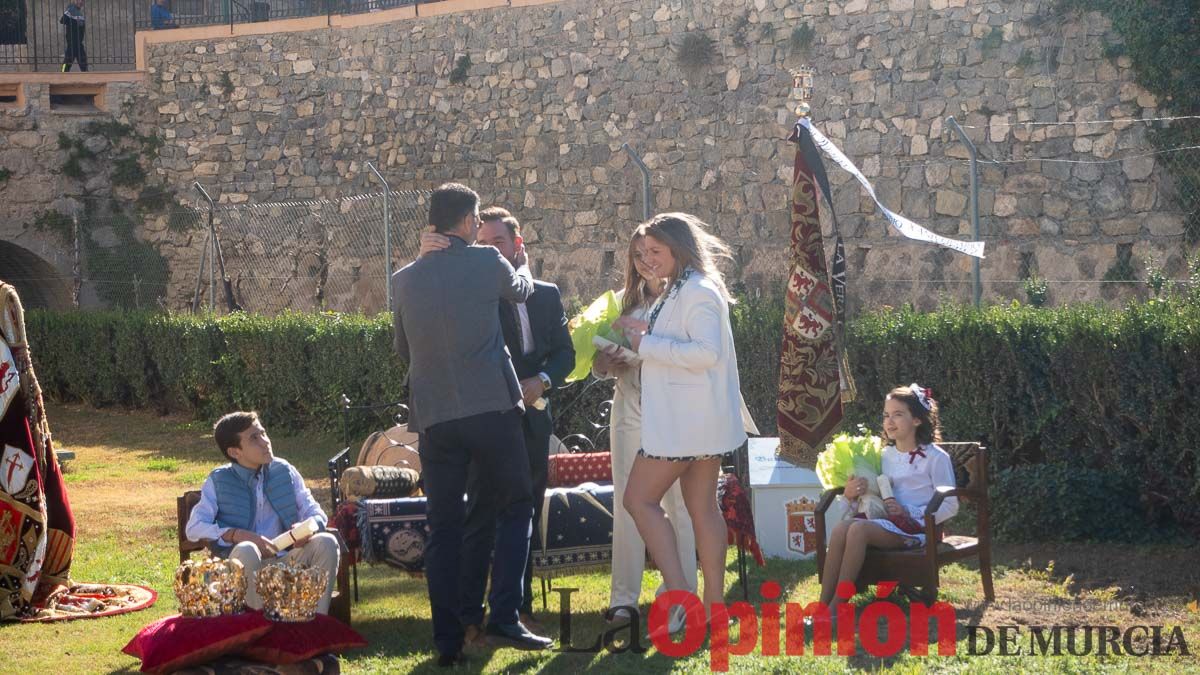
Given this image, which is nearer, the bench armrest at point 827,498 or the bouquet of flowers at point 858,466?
the bouquet of flowers at point 858,466

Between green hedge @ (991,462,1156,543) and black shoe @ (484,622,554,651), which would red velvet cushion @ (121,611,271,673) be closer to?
black shoe @ (484,622,554,651)

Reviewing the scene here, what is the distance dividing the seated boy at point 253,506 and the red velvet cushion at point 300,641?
0.80ft

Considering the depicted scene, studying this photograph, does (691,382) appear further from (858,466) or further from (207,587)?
(207,587)

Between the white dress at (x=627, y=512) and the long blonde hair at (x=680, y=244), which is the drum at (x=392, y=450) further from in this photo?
the long blonde hair at (x=680, y=244)

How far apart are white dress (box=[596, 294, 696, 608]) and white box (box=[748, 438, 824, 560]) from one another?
1205mm

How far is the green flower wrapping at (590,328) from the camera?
5.52m

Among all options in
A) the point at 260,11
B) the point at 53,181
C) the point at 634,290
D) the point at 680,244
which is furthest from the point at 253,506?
the point at 260,11

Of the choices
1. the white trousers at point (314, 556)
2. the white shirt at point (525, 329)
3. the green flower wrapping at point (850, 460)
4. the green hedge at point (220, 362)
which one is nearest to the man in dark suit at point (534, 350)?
the white shirt at point (525, 329)

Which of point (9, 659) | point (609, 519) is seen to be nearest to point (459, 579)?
point (609, 519)

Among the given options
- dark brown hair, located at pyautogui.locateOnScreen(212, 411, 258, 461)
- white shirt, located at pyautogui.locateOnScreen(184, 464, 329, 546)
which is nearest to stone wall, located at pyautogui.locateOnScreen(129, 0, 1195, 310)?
white shirt, located at pyautogui.locateOnScreen(184, 464, 329, 546)

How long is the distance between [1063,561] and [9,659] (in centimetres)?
474

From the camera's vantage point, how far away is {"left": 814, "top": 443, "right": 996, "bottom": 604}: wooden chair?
17.8 feet

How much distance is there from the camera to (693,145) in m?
14.6

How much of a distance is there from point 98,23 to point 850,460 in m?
19.3
